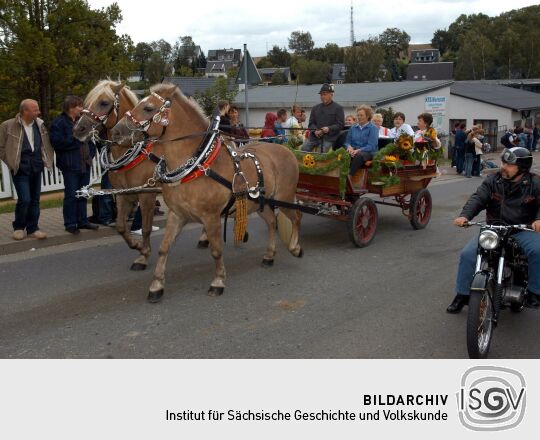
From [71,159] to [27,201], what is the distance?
87 centimetres

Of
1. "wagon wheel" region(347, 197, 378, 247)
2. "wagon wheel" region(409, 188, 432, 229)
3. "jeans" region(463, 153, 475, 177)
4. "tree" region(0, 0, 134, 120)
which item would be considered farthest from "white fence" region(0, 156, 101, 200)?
"jeans" region(463, 153, 475, 177)

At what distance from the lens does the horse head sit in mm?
6266

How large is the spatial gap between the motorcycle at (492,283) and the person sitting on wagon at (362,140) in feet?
10.1

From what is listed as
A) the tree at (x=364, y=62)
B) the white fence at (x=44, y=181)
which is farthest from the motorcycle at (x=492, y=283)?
the tree at (x=364, y=62)

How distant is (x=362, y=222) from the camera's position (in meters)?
8.16

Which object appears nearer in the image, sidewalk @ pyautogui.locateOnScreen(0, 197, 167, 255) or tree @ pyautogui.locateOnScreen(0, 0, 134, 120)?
sidewalk @ pyautogui.locateOnScreen(0, 197, 167, 255)

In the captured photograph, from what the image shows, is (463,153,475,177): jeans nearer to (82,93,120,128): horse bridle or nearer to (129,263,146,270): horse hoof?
(129,263,146,270): horse hoof

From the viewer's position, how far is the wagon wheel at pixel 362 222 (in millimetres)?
7863

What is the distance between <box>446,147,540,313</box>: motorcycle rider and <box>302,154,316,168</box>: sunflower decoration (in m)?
3.23

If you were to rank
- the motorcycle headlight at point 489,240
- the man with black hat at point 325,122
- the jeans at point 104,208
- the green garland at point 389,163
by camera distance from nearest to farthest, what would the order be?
the motorcycle headlight at point 489,240
the green garland at point 389,163
the man with black hat at point 325,122
the jeans at point 104,208

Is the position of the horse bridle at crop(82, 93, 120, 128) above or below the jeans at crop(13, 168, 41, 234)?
above

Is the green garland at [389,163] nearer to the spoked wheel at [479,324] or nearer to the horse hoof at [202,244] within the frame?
the horse hoof at [202,244]

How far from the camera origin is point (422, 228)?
9523 mm
